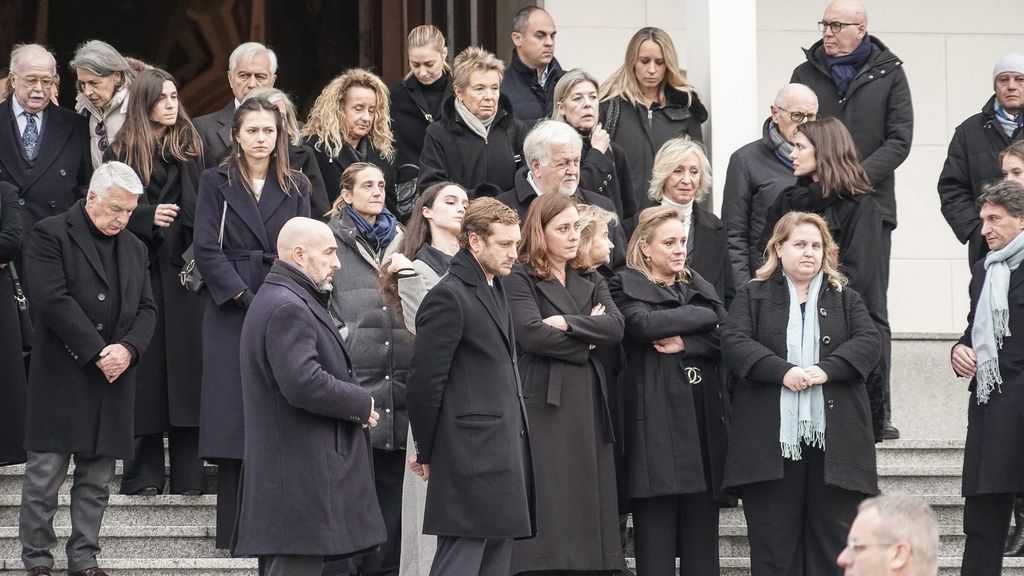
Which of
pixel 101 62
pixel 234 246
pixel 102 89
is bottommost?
pixel 234 246

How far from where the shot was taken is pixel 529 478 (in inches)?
271

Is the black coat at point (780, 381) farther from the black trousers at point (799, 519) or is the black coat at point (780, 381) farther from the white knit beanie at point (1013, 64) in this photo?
the white knit beanie at point (1013, 64)

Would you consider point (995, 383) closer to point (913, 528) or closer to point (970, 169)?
point (970, 169)

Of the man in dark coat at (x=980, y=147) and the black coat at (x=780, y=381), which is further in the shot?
the man in dark coat at (x=980, y=147)

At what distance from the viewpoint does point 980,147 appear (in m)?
9.02

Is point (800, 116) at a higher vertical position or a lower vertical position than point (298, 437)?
higher

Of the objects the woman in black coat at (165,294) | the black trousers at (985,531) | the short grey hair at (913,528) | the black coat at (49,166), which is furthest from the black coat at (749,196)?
the short grey hair at (913,528)

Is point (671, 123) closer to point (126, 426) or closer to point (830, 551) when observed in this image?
point (830, 551)

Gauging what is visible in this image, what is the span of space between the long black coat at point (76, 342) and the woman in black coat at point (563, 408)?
1.80m

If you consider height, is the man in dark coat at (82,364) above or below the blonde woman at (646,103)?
below

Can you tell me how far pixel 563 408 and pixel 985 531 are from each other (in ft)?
6.40

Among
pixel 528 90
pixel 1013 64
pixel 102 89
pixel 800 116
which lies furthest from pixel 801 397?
pixel 102 89

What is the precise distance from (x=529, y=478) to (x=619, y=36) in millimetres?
5172

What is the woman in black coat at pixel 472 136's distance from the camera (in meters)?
8.78
